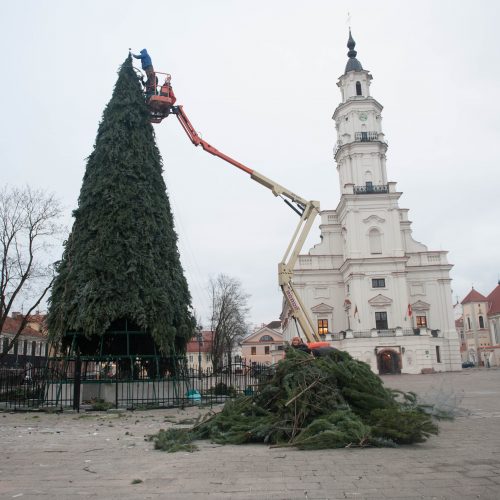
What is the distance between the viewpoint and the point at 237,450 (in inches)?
321

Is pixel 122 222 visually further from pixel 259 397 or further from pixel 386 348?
pixel 386 348

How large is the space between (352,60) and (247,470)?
5916cm

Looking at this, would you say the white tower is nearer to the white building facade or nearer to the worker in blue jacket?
the white building facade

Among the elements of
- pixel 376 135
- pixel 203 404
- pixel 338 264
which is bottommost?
pixel 203 404

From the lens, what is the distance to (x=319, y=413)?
889 centimetres

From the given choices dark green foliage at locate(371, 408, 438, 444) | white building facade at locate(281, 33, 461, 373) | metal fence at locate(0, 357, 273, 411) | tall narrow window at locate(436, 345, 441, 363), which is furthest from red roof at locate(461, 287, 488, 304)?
dark green foliage at locate(371, 408, 438, 444)

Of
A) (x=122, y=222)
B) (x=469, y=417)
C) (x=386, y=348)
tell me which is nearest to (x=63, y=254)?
(x=122, y=222)

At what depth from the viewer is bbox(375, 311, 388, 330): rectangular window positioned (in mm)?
50125

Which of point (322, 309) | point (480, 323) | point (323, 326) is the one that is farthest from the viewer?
point (480, 323)

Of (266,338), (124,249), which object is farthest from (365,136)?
(266,338)

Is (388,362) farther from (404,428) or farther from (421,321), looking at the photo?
(404,428)

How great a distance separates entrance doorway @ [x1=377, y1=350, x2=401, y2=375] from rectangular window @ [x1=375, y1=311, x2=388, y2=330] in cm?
306

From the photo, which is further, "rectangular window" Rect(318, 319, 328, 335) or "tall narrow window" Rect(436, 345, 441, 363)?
"rectangular window" Rect(318, 319, 328, 335)

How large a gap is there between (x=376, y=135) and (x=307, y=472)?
52907 mm
